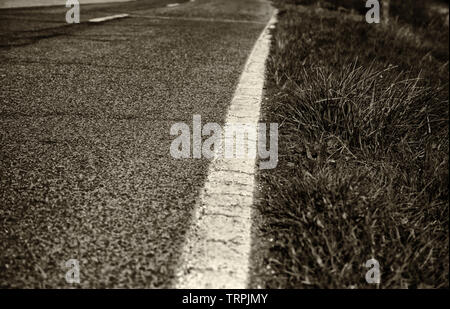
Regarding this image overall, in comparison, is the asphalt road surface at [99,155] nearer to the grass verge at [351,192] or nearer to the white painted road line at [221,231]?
the white painted road line at [221,231]

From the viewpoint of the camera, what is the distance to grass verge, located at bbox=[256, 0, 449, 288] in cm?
126

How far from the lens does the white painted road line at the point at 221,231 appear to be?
1190mm

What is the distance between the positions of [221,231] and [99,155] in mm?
817

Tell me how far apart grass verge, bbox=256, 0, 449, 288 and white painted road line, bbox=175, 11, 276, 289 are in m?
0.07

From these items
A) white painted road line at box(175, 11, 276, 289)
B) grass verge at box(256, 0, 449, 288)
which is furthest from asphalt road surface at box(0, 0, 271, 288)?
grass verge at box(256, 0, 449, 288)

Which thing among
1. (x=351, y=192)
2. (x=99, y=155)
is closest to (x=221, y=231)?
(x=351, y=192)

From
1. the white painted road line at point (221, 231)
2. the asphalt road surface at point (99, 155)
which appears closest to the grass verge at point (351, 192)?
the white painted road line at point (221, 231)

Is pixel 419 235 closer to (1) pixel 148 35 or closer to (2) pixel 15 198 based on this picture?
(2) pixel 15 198

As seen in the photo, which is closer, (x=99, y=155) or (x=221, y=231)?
(x=221, y=231)

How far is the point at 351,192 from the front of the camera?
155 centimetres

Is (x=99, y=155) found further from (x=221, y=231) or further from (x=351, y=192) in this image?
(x=351, y=192)

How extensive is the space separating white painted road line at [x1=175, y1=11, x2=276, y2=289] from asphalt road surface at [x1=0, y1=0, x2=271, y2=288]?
0.05 metres

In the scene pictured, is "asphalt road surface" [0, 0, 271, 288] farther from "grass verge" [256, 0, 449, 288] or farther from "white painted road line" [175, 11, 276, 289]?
"grass verge" [256, 0, 449, 288]

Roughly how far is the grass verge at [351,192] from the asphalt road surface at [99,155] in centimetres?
39
